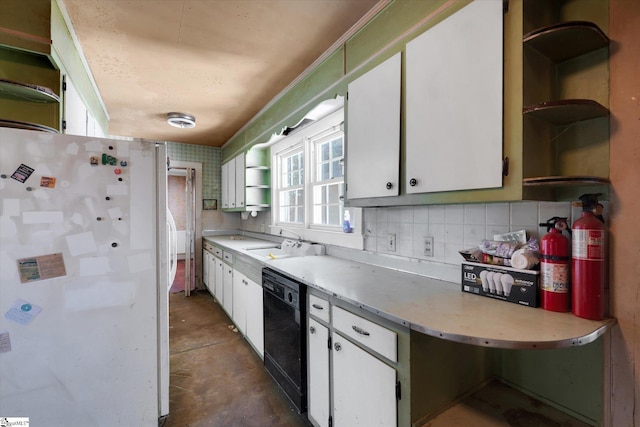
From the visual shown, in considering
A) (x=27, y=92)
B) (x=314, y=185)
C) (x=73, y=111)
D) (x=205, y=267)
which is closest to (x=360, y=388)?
(x=314, y=185)

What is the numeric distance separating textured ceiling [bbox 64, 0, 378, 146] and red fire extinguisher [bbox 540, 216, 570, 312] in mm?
1506

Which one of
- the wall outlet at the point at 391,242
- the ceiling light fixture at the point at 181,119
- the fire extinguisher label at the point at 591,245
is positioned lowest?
the wall outlet at the point at 391,242

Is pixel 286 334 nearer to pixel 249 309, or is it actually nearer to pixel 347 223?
pixel 249 309

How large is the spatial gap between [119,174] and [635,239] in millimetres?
2231

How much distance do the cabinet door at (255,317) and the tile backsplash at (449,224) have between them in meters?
1.04

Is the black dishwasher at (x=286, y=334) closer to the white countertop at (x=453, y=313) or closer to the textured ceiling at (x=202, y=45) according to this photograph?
the white countertop at (x=453, y=313)

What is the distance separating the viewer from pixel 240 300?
2.82m

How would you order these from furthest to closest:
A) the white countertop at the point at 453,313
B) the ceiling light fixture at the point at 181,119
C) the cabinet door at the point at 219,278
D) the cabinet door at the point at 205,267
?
the cabinet door at the point at 205,267
the cabinet door at the point at 219,278
the ceiling light fixture at the point at 181,119
the white countertop at the point at 453,313

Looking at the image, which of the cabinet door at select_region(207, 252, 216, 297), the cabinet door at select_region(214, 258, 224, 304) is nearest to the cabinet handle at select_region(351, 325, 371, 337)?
the cabinet door at select_region(214, 258, 224, 304)

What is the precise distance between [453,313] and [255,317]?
5.96ft

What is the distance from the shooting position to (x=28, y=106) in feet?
5.51

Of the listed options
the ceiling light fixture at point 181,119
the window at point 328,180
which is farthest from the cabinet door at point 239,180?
the window at point 328,180

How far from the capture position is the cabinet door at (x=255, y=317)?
90.5 inches

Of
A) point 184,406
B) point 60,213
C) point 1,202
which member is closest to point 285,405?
point 184,406
